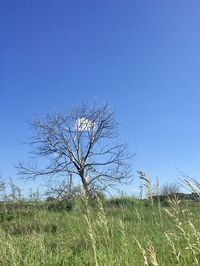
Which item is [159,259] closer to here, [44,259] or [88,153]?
[44,259]

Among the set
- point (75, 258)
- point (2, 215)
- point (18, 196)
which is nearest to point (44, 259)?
point (75, 258)

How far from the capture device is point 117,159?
4081cm

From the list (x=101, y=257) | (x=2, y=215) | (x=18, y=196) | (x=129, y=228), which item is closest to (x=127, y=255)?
(x=101, y=257)

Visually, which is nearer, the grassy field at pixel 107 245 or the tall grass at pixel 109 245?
the tall grass at pixel 109 245

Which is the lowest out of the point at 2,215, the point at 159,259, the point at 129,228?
the point at 159,259

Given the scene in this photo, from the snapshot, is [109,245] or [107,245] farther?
[109,245]

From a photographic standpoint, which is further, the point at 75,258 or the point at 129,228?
the point at 129,228

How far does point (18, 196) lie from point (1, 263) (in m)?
5.18

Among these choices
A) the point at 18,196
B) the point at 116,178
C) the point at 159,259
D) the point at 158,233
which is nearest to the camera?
the point at 159,259

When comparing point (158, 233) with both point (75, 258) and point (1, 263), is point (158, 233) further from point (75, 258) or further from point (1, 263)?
point (1, 263)

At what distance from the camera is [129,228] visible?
6.52 meters

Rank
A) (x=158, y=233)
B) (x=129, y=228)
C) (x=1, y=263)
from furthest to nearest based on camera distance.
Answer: (x=129, y=228), (x=158, y=233), (x=1, y=263)

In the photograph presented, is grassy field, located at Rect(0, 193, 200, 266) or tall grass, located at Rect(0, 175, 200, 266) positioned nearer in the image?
tall grass, located at Rect(0, 175, 200, 266)

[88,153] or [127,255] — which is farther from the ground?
[88,153]
